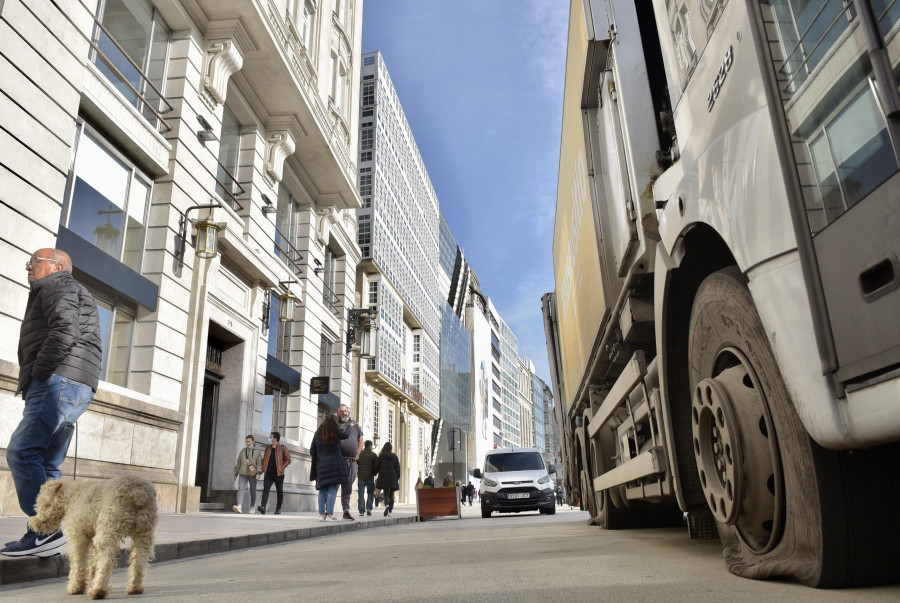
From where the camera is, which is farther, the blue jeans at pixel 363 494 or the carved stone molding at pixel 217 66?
the blue jeans at pixel 363 494

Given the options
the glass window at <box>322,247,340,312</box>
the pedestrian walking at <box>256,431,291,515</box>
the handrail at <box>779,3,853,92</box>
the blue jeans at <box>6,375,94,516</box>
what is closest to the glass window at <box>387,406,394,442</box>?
the glass window at <box>322,247,340,312</box>

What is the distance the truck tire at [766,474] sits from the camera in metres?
2.42

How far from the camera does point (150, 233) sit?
12.4 metres

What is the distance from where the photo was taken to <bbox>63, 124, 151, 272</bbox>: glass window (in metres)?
10.5

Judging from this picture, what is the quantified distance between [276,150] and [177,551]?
13.0 meters

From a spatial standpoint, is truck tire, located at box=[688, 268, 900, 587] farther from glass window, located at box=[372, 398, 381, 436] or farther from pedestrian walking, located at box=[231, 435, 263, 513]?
glass window, located at box=[372, 398, 381, 436]

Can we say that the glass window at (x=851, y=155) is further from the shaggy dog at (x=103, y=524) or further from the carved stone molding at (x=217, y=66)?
the carved stone molding at (x=217, y=66)

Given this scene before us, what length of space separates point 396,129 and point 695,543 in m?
47.2

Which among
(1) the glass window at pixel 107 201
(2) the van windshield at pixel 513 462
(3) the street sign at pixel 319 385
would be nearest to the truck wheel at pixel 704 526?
(1) the glass window at pixel 107 201

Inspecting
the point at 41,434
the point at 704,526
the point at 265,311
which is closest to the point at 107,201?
the point at 265,311

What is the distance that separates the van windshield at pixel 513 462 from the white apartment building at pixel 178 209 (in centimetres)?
496

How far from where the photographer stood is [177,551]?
236 inches

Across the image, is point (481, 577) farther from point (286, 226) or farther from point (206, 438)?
point (286, 226)

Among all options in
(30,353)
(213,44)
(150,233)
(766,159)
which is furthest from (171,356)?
(766,159)
